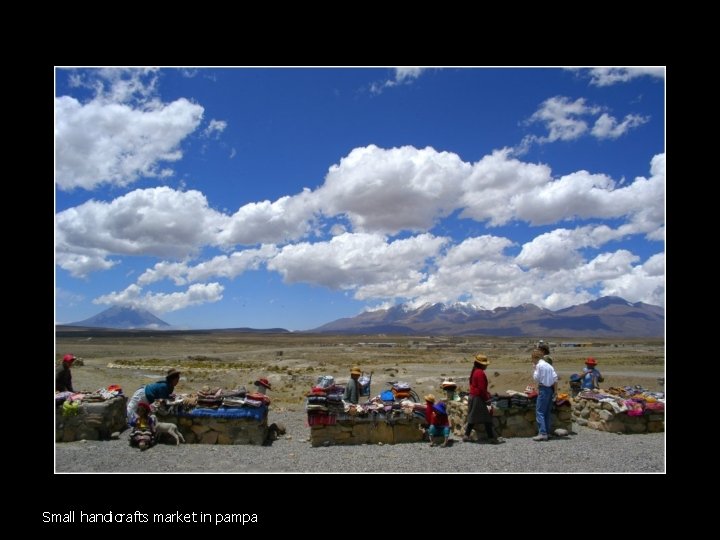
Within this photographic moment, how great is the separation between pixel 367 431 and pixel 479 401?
2.37m

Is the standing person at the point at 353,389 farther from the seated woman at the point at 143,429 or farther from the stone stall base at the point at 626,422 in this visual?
the stone stall base at the point at 626,422

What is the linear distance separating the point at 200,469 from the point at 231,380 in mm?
25936

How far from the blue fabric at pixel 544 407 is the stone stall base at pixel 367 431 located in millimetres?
2441

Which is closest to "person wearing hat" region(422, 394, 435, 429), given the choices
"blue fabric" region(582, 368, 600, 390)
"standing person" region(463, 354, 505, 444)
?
"standing person" region(463, 354, 505, 444)

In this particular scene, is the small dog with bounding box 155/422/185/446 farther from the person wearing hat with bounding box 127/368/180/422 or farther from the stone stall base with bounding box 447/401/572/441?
the stone stall base with bounding box 447/401/572/441

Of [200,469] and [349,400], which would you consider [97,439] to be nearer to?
[200,469]

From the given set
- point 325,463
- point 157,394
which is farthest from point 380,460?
point 157,394

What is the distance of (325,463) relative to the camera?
29.5 ft

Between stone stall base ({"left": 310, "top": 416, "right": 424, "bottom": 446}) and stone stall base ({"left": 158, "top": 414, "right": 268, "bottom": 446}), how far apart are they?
122 centimetres

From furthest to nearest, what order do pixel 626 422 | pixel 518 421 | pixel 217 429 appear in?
pixel 626 422 → pixel 518 421 → pixel 217 429

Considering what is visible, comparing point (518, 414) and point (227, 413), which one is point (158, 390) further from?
point (518, 414)

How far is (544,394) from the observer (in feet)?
34.4

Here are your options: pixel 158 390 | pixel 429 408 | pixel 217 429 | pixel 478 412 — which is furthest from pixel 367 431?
pixel 158 390

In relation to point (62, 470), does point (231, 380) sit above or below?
below
